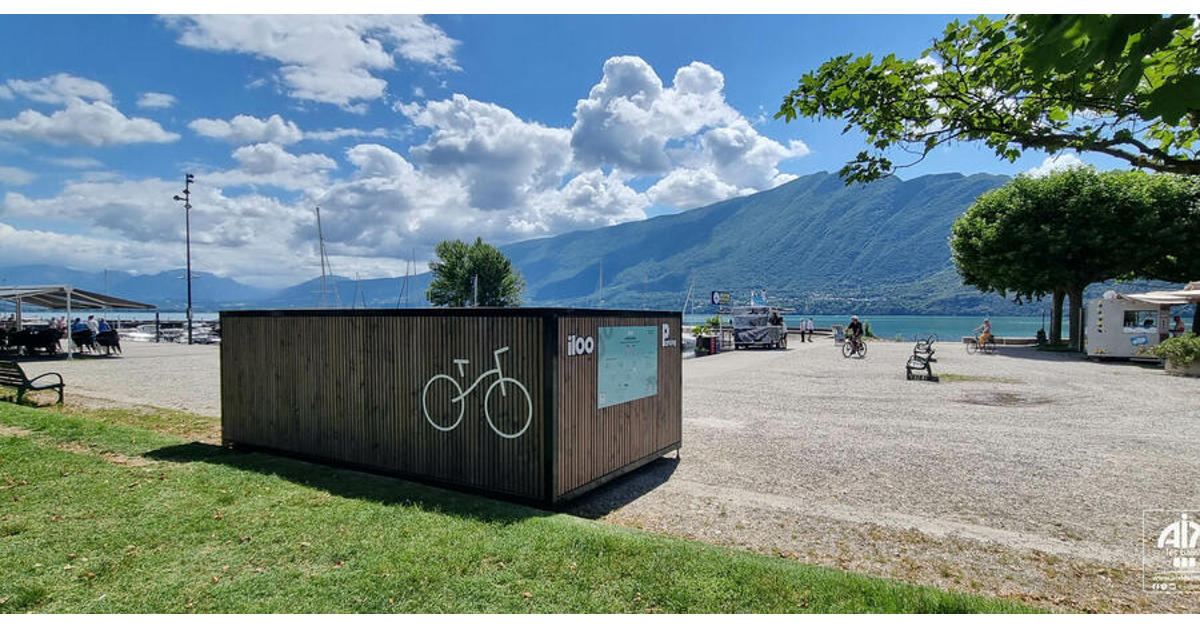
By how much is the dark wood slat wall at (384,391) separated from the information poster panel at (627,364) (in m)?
1.01

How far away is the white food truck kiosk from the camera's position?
68.7ft

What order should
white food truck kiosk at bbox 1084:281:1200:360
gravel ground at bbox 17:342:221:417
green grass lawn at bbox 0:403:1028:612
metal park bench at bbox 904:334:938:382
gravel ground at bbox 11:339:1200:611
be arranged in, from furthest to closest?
white food truck kiosk at bbox 1084:281:1200:360
metal park bench at bbox 904:334:938:382
gravel ground at bbox 17:342:221:417
gravel ground at bbox 11:339:1200:611
green grass lawn at bbox 0:403:1028:612

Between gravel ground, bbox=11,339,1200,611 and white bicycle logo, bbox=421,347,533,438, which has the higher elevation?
white bicycle logo, bbox=421,347,533,438

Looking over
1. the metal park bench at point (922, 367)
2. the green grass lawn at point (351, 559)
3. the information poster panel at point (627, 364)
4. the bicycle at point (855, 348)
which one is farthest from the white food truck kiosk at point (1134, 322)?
the green grass lawn at point (351, 559)

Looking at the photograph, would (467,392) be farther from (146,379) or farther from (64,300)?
(64,300)

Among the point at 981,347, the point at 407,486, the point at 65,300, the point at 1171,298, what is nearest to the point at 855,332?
the point at 981,347

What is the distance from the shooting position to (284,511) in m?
4.98

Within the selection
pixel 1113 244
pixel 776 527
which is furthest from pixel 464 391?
pixel 1113 244

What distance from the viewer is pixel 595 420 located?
6184 mm

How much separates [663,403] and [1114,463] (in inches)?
220

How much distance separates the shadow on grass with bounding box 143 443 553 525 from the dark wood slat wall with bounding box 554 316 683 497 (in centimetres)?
69

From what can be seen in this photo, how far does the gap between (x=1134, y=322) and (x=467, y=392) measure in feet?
84.9

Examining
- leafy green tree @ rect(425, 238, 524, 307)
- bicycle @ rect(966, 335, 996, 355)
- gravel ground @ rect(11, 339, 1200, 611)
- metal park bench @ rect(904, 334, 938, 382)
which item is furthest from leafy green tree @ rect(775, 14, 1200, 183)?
leafy green tree @ rect(425, 238, 524, 307)

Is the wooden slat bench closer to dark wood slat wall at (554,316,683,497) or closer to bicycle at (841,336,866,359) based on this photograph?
dark wood slat wall at (554,316,683,497)
